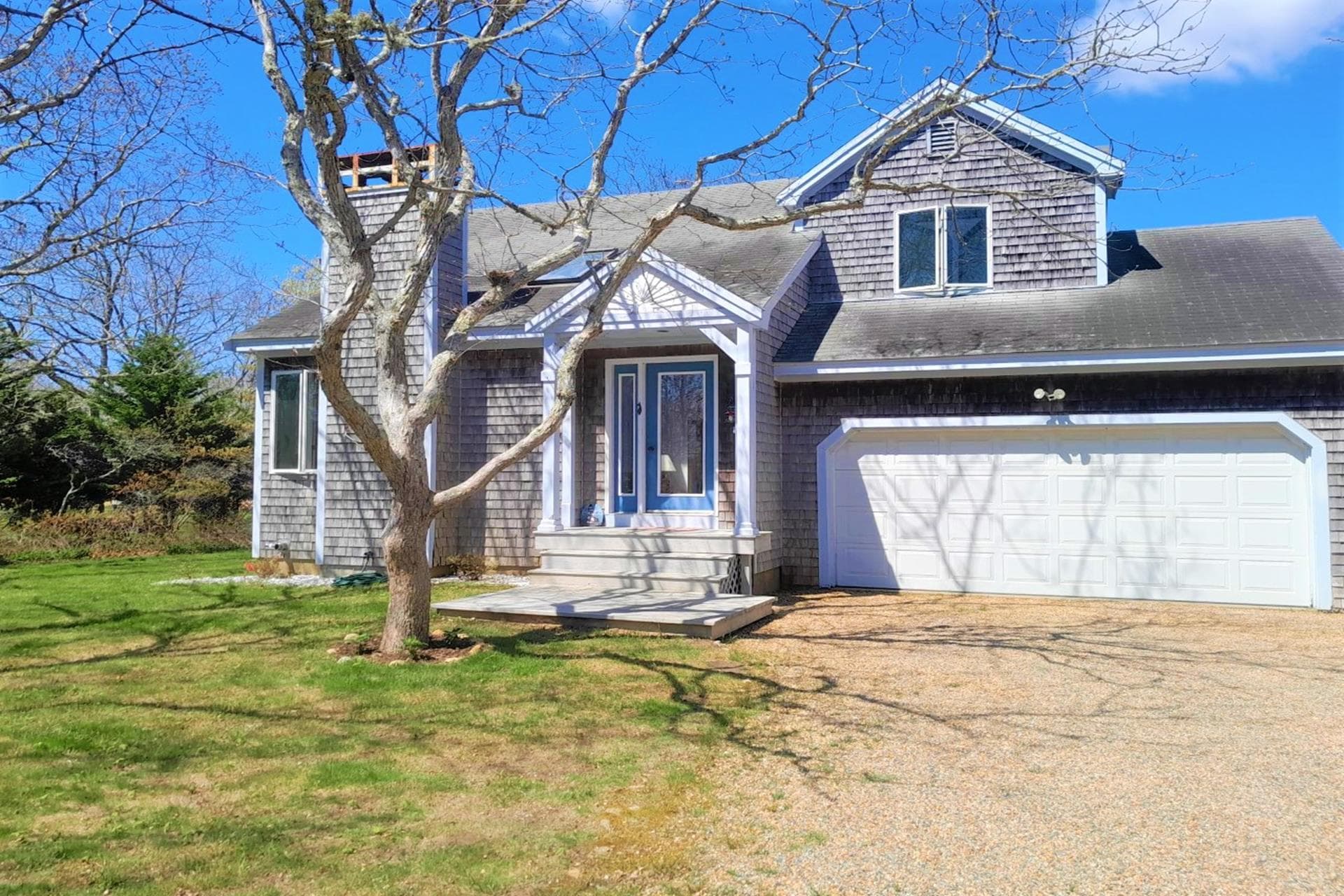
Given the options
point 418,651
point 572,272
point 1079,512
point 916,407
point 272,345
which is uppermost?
point 572,272

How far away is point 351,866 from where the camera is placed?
3.58 metres

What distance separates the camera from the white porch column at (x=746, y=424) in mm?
10562

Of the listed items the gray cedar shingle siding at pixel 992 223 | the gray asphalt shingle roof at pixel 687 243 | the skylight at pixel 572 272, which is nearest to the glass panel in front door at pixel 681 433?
the gray asphalt shingle roof at pixel 687 243

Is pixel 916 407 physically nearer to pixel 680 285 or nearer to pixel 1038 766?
pixel 680 285

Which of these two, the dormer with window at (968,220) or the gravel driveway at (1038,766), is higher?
the dormer with window at (968,220)

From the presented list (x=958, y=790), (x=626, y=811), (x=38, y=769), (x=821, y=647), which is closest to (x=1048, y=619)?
(x=821, y=647)

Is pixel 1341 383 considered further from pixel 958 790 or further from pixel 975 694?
pixel 958 790

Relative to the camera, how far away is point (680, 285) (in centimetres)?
1084

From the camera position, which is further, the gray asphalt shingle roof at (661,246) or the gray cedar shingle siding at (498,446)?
the gray cedar shingle siding at (498,446)

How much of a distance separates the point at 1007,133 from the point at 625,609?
8472 millimetres

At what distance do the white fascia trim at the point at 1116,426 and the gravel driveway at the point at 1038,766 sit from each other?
1527 millimetres

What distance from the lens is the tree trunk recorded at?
23.2ft

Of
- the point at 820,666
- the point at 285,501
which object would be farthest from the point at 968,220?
the point at 285,501

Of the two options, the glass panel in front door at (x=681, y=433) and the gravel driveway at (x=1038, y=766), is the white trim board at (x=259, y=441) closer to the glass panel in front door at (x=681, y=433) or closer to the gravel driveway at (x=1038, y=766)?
the glass panel in front door at (x=681, y=433)
